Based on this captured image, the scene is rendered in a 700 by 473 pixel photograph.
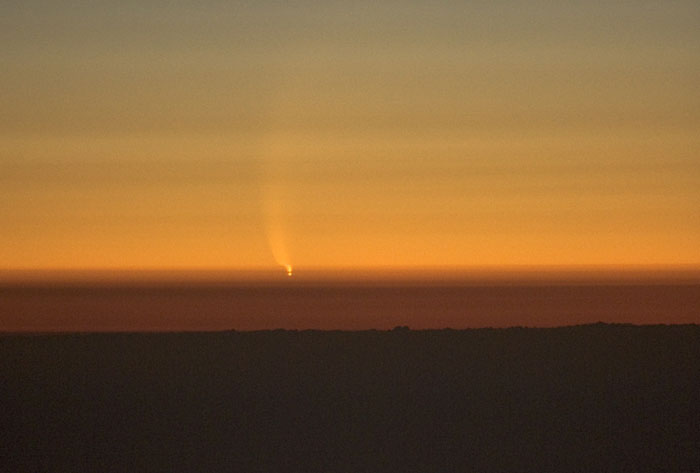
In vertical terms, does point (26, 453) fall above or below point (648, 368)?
below

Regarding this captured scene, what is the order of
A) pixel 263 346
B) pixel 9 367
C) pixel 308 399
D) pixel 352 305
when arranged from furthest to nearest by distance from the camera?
pixel 352 305 < pixel 263 346 < pixel 9 367 < pixel 308 399

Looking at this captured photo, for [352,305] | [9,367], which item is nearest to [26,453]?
[9,367]

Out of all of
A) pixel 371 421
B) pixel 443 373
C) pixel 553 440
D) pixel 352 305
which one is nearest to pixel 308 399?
pixel 371 421

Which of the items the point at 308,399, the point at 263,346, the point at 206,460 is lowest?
the point at 206,460

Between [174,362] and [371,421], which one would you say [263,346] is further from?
[371,421]

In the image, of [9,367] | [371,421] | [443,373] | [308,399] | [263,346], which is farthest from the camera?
→ [263,346]

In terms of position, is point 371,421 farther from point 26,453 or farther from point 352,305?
point 352,305

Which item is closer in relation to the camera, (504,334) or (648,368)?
(648,368)
